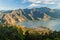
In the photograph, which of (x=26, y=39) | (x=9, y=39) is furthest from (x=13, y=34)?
(x=26, y=39)

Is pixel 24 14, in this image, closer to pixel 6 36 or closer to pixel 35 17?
pixel 35 17

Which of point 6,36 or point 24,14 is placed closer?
point 6,36

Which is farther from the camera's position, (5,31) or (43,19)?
(43,19)

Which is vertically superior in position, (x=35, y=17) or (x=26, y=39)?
(x=26, y=39)

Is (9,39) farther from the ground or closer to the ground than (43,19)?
farther from the ground

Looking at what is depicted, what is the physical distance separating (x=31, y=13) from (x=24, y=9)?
757cm

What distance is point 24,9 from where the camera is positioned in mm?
185500

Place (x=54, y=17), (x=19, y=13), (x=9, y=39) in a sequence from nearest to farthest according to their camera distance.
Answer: (x=9, y=39) < (x=19, y=13) < (x=54, y=17)

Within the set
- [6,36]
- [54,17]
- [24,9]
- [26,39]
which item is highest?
[6,36]

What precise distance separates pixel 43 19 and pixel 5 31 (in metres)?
166

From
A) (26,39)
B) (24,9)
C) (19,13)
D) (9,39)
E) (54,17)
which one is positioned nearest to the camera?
(9,39)

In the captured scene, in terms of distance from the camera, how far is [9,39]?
17.4 m

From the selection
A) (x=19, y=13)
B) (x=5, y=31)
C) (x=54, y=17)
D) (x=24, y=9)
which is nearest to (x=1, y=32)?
(x=5, y=31)

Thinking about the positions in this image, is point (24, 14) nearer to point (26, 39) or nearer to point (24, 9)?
point (24, 9)
